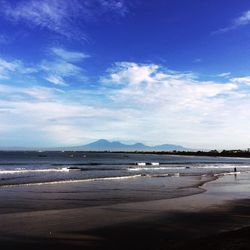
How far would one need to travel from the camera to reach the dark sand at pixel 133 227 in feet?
37.2

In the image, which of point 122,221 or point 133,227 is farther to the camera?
point 122,221

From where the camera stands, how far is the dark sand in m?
11.3

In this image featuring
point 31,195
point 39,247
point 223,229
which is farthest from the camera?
point 31,195

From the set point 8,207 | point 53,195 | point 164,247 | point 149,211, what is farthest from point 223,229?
point 53,195

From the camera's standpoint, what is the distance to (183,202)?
21.1 metres

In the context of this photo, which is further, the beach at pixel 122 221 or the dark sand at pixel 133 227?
the beach at pixel 122 221

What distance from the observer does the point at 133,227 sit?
548 inches

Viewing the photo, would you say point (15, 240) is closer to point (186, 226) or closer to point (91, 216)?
point (91, 216)

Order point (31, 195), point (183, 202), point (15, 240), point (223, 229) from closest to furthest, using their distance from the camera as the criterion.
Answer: point (15, 240) → point (223, 229) → point (183, 202) → point (31, 195)

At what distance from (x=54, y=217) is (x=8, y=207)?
3.70m

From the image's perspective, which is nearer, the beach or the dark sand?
the dark sand

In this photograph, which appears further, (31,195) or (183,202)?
(31,195)

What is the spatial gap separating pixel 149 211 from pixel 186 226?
3.67 metres

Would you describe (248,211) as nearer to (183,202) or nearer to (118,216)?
(183,202)
